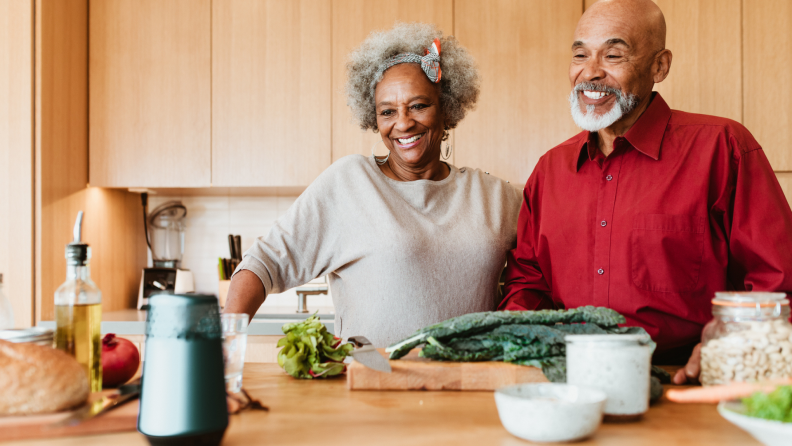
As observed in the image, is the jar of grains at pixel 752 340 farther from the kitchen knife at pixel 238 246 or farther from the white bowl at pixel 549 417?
the kitchen knife at pixel 238 246

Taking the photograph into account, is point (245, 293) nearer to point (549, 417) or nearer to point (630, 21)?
point (549, 417)

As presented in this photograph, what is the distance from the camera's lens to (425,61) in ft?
5.25

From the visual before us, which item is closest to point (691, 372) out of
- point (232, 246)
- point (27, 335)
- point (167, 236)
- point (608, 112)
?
point (608, 112)

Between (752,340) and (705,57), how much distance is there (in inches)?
85.3

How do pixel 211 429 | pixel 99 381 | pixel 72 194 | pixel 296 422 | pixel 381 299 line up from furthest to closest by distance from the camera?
1. pixel 72 194
2. pixel 381 299
3. pixel 99 381
4. pixel 296 422
5. pixel 211 429

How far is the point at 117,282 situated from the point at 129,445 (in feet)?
8.36

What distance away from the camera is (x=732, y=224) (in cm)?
130

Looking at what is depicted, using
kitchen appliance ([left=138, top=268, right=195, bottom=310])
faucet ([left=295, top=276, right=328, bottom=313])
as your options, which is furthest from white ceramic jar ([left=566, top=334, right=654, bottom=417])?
kitchen appliance ([left=138, top=268, right=195, bottom=310])

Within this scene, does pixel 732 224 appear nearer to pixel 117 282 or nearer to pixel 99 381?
pixel 99 381

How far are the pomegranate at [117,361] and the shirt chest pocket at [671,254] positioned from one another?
1.04 meters

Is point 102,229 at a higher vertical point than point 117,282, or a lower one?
higher

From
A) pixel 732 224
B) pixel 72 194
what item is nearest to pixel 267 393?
pixel 732 224

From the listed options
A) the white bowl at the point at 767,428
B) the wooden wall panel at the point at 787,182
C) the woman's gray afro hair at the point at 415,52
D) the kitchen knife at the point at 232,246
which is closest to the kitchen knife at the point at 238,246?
the kitchen knife at the point at 232,246

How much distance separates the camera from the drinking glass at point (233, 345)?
0.82 meters
